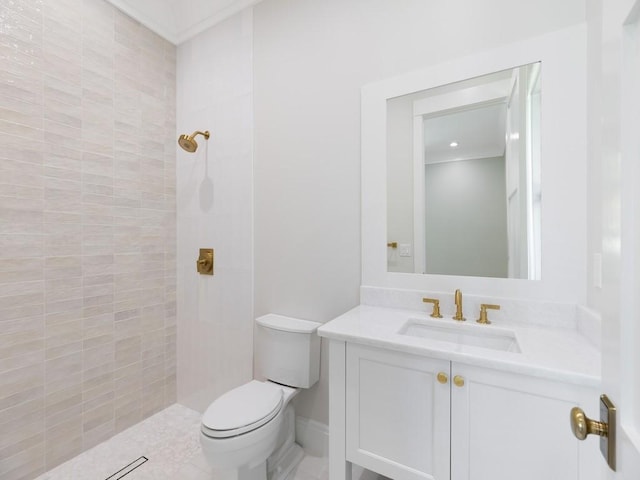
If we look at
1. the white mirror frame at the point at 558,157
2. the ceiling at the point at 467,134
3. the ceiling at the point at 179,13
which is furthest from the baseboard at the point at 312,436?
the ceiling at the point at 179,13

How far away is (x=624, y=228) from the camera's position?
17.2 inches

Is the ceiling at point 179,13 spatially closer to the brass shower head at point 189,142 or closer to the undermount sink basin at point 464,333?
the brass shower head at point 189,142

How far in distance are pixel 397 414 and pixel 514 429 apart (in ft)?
1.13

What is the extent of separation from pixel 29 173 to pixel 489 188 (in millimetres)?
2189

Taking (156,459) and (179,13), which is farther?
(179,13)

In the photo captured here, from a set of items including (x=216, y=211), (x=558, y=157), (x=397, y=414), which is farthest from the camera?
(x=216, y=211)

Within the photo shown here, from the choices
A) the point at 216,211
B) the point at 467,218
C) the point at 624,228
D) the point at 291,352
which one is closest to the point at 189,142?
the point at 216,211

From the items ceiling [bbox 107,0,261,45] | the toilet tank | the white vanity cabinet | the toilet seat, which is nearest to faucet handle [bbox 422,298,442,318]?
the white vanity cabinet

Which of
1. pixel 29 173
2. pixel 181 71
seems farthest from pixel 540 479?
pixel 181 71

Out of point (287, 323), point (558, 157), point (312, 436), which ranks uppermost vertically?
point (558, 157)

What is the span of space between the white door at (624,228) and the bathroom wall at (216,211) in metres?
1.67

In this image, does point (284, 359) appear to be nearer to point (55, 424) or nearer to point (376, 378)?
point (376, 378)

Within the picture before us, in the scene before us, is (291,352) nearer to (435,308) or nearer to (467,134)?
(435,308)

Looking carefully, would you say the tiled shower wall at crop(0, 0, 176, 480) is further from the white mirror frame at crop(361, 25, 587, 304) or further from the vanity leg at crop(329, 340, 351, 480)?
the white mirror frame at crop(361, 25, 587, 304)
